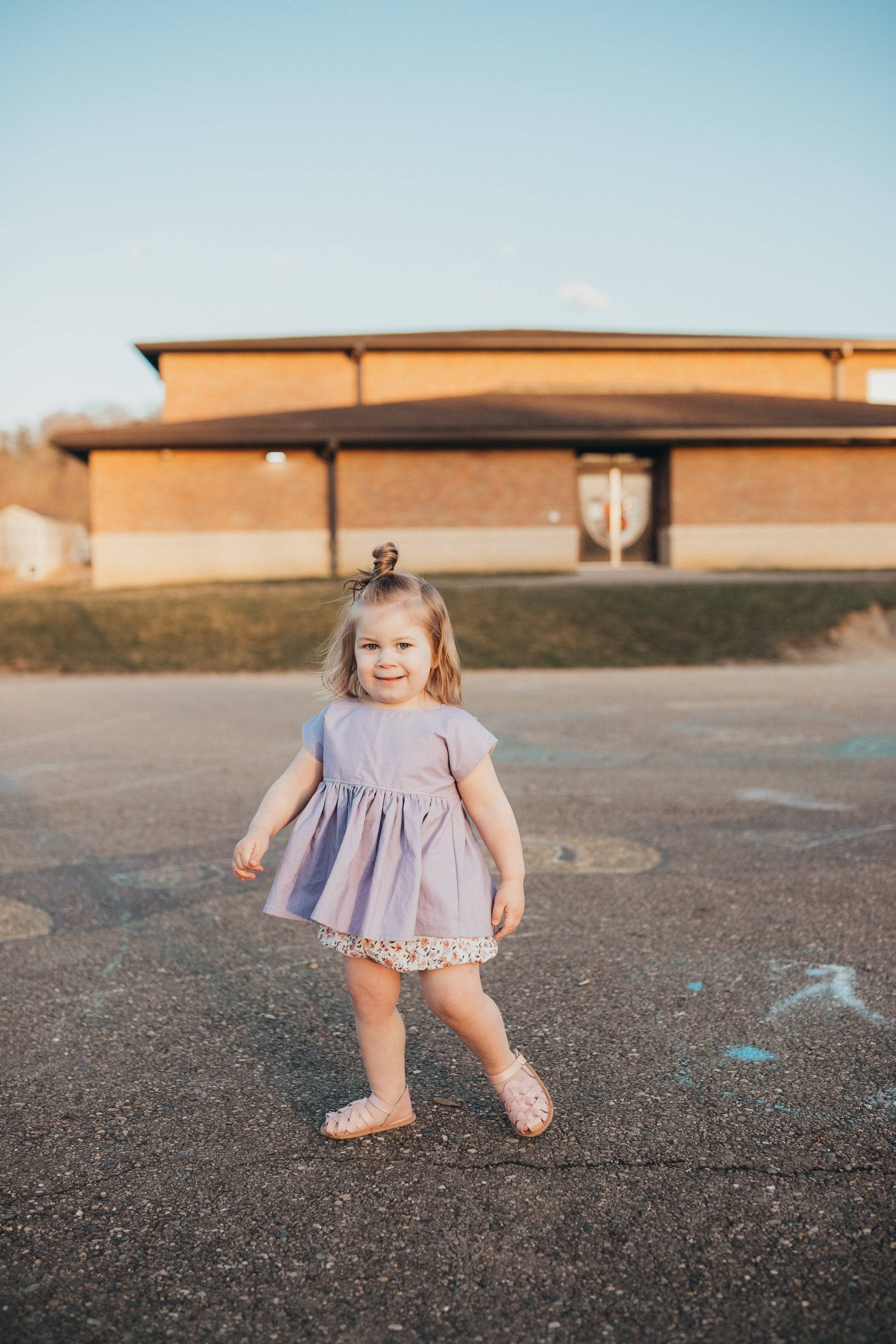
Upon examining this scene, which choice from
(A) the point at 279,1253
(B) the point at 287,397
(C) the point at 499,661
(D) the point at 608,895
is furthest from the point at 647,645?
(B) the point at 287,397

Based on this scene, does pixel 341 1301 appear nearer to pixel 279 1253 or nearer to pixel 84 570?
pixel 279 1253

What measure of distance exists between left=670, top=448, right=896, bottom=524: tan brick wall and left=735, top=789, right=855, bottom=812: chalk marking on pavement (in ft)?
63.9

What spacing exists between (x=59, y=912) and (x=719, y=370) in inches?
1101

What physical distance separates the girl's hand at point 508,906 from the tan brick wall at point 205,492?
2235 cm

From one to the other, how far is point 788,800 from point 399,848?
397 centimetres

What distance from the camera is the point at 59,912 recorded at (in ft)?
13.4

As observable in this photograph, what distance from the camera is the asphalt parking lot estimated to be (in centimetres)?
189

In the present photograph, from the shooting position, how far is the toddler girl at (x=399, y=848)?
93.4 inches

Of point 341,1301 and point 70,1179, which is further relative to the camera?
point 70,1179

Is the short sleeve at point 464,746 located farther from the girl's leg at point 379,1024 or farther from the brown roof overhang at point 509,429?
the brown roof overhang at point 509,429

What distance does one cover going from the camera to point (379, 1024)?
249cm

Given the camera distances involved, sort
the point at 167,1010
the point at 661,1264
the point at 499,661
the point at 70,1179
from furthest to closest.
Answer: the point at 499,661, the point at 167,1010, the point at 70,1179, the point at 661,1264

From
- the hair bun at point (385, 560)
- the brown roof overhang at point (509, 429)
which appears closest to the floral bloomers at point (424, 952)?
the hair bun at point (385, 560)

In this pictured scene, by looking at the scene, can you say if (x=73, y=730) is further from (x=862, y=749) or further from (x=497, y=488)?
(x=497, y=488)
